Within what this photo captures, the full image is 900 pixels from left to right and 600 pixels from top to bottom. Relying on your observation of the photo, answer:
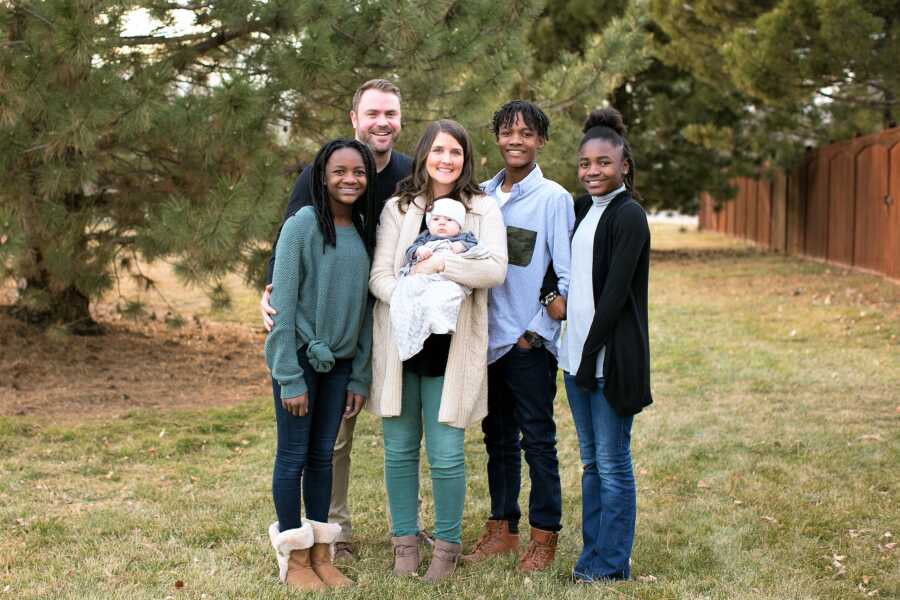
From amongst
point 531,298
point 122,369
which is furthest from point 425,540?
point 122,369

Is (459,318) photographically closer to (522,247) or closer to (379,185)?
(522,247)

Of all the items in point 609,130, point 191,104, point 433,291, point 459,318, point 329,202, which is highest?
point 191,104

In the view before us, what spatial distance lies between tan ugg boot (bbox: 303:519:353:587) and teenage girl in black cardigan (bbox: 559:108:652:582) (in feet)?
2.92

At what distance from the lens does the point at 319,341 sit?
3.42m

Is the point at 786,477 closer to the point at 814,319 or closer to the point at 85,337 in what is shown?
the point at 814,319

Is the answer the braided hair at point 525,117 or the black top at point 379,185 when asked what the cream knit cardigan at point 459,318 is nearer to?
the black top at point 379,185

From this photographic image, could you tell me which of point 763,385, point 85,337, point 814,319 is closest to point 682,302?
point 814,319

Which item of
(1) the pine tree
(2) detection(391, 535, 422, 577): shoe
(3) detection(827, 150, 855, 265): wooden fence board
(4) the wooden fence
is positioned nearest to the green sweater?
(2) detection(391, 535, 422, 577): shoe

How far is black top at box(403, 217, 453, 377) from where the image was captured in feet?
11.4

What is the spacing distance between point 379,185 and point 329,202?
32 centimetres

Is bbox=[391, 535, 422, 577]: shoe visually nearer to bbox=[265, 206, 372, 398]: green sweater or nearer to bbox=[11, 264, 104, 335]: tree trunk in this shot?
bbox=[265, 206, 372, 398]: green sweater

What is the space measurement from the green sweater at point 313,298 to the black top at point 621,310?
33.2 inches

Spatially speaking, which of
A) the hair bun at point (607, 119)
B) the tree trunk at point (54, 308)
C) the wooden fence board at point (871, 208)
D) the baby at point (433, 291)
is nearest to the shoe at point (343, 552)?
the baby at point (433, 291)

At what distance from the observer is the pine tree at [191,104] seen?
579cm
